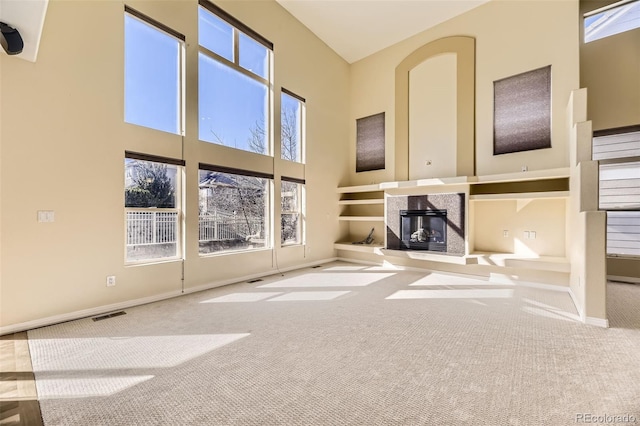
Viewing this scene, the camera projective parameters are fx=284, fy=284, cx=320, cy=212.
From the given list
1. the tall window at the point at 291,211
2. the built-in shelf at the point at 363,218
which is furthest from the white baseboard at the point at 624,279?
the tall window at the point at 291,211

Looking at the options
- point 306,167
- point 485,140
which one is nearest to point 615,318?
point 485,140

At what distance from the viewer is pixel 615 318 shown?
3.16 metres

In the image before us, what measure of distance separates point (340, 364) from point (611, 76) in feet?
21.4

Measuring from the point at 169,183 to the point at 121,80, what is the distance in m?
1.34

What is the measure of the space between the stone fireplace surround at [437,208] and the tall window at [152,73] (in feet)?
13.8

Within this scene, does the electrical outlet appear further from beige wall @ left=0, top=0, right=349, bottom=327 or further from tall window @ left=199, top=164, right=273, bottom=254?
tall window @ left=199, top=164, right=273, bottom=254

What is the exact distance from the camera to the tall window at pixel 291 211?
573 cm

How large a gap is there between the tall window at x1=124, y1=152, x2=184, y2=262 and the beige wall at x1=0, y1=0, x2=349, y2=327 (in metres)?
0.12

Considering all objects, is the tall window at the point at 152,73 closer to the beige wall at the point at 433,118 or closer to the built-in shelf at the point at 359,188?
the built-in shelf at the point at 359,188

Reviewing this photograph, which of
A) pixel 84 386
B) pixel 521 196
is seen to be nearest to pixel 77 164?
pixel 84 386

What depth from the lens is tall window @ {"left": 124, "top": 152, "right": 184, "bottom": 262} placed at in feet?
11.8

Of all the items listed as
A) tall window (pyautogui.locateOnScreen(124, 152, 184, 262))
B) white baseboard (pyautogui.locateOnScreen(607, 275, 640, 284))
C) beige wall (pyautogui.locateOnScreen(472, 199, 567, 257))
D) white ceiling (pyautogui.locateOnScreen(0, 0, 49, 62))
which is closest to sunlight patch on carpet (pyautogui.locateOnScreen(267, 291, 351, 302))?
tall window (pyautogui.locateOnScreen(124, 152, 184, 262))

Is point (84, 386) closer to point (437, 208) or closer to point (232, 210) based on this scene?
point (232, 210)

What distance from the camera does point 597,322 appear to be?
2.96 meters
